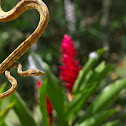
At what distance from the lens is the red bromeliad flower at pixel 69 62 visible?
1.44 meters

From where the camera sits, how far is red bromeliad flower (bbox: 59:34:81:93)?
1442mm

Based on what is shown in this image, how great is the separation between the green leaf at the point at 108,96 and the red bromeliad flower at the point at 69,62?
0.70 ft

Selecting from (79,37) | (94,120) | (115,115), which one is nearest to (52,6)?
(79,37)

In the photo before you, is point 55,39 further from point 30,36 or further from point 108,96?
point 30,36

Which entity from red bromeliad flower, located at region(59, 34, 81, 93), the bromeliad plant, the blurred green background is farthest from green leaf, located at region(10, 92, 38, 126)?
the blurred green background

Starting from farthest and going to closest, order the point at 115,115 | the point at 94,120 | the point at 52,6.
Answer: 1. the point at 52,6
2. the point at 115,115
3. the point at 94,120

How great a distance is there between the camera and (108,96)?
1494 millimetres

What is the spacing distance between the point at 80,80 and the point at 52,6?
104 inches

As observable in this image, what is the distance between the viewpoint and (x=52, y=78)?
1.48 metres

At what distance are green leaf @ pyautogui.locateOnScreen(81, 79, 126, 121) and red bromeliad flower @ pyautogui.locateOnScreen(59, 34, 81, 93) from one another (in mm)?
214

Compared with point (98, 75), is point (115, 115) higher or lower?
lower

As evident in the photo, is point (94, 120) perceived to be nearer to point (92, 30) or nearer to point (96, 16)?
point (92, 30)

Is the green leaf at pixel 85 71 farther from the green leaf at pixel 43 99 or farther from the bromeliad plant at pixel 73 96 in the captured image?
the green leaf at pixel 43 99

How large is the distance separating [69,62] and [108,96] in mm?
342
